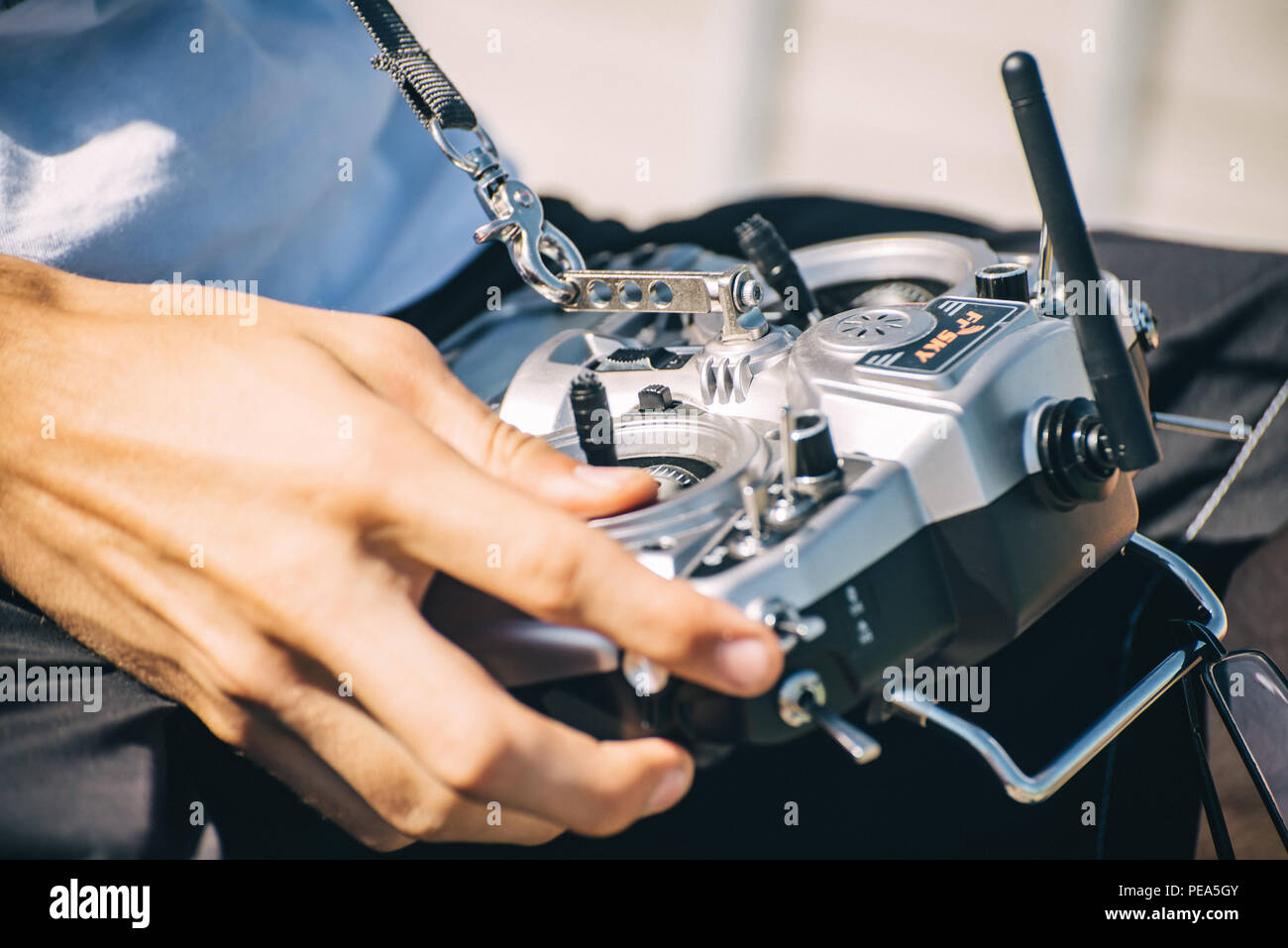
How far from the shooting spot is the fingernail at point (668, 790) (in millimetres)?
433

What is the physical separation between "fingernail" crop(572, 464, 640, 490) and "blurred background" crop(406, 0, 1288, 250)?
144cm

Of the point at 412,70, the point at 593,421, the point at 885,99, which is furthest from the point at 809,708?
the point at 885,99

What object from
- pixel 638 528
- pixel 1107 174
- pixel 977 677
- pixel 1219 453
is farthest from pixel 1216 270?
pixel 1107 174

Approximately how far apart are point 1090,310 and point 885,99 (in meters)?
1.96

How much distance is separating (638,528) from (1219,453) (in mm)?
455

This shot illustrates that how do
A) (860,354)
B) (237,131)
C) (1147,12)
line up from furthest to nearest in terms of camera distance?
(1147,12) → (237,131) → (860,354)

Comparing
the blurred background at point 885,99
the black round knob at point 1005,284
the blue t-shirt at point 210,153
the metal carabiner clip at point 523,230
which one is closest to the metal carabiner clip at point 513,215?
the metal carabiner clip at point 523,230

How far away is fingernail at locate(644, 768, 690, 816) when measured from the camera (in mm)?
433

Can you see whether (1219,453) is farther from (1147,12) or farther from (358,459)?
(1147,12)

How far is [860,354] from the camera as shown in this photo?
52cm

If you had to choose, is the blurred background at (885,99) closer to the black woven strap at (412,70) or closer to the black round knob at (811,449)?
the black woven strap at (412,70)

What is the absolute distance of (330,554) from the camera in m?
0.41

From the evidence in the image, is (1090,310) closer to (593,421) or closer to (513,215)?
(593,421)

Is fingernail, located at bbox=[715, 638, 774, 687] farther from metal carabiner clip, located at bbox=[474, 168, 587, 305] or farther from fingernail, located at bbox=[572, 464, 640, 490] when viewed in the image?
metal carabiner clip, located at bbox=[474, 168, 587, 305]
